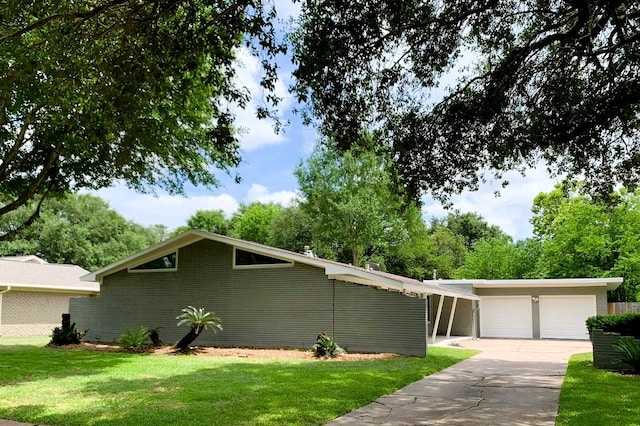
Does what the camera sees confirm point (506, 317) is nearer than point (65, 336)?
No

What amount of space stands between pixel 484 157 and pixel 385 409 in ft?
18.3

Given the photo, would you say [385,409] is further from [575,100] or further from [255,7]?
[575,100]

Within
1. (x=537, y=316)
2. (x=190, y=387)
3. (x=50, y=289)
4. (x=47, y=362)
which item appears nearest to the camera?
(x=190, y=387)

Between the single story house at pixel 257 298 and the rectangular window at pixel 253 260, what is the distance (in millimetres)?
33

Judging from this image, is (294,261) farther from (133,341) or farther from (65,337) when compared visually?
(65,337)

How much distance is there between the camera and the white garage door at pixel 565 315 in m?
23.5

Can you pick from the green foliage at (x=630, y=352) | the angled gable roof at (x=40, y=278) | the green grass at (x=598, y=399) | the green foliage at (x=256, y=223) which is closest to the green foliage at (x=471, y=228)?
the green foliage at (x=256, y=223)

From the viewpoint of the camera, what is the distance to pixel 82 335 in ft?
60.1

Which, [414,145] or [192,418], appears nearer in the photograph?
[192,418]

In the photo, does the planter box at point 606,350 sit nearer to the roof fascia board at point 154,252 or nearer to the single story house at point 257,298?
the single story house at point 257,298

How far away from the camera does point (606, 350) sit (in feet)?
38.8

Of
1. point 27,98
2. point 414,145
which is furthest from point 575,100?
point 27,98

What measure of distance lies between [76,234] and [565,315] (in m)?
34.1

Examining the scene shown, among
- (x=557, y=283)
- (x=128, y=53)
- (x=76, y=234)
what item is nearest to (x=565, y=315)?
(x=557, y=283)
